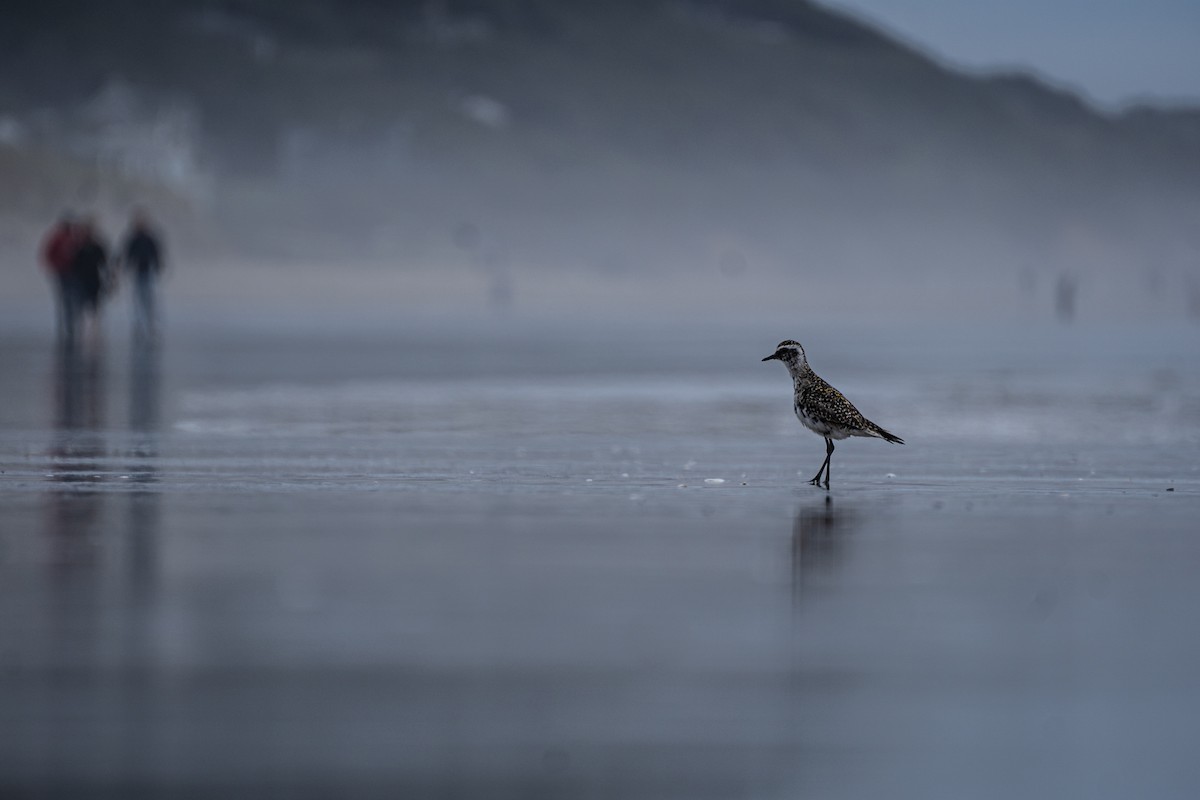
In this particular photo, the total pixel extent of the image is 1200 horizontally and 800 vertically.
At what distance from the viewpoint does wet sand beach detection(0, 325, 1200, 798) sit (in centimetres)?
599

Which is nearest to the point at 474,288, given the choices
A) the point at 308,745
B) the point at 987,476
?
the point at 987,476

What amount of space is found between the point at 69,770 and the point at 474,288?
12724cm

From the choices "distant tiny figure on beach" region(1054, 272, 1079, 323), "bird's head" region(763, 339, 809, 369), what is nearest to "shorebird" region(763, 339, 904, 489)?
"bird's head" region(763, 339, 809, 369)

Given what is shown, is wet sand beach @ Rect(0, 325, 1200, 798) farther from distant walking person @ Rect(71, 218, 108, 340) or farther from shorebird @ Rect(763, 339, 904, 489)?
distant walking person @ Rect(71, 218, 108, 340)

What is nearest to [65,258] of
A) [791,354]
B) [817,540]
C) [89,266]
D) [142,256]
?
[89,266]

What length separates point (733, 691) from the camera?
6.89 metres

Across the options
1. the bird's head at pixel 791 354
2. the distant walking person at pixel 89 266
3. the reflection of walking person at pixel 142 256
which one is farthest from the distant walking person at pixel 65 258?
the bird's head at pixel 791 354

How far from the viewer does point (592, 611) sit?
27.7ft

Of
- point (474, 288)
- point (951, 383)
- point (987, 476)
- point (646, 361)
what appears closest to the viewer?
point (987, 476)

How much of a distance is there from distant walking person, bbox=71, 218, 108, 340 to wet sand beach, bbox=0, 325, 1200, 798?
17731mm

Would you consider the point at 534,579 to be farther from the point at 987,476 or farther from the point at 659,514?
the point at 987,476

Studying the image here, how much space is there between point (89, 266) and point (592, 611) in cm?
2935

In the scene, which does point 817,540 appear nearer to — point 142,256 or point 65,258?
point 65,258

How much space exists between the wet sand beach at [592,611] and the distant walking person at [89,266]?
17.7m
